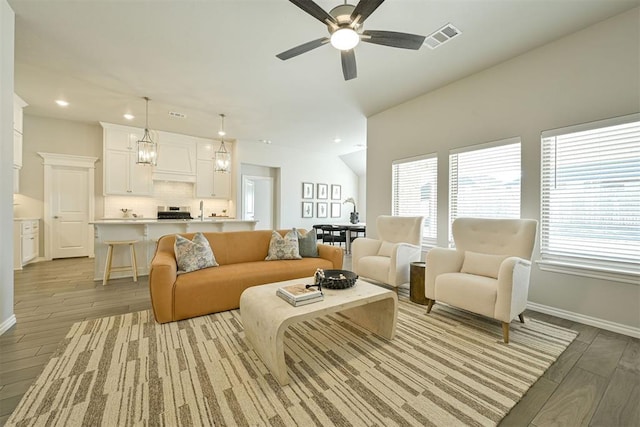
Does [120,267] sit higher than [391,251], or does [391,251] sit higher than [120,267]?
[391,251]

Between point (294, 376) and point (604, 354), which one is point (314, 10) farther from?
point (604, 354)

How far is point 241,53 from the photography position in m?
3.12

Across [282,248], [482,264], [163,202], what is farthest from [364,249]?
[163,202]

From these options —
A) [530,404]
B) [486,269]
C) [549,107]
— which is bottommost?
[530,404]

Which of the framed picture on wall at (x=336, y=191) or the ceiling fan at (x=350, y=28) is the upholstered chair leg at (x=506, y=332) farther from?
the framed picture on wall at (x=336, y=191)

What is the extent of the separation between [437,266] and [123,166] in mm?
6574

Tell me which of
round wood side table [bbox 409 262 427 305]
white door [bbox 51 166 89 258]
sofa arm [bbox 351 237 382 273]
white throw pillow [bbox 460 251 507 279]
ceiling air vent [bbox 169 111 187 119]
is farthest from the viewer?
white door [bbox 51 166 89 258]

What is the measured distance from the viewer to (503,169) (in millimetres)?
3318

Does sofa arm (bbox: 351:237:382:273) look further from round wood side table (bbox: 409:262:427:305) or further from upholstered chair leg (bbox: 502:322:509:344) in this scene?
upholstered chair leg (bbox: 502:322:509:344)

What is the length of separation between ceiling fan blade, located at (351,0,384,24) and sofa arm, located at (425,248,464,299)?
88.9 inches

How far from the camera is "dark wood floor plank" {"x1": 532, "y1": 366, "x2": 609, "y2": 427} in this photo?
142 centimetres

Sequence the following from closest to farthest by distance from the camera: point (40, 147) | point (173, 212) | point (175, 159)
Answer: point (40, 147) → point (173, 212) → point (175, 159)

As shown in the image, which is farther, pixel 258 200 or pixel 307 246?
pixel 258 200

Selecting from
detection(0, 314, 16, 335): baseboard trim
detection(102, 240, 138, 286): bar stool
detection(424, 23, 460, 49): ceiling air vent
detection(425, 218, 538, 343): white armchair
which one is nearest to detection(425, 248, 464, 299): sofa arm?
detection(425, 218, 538, 343): white armchair
